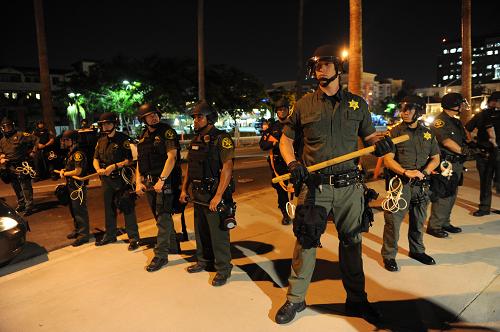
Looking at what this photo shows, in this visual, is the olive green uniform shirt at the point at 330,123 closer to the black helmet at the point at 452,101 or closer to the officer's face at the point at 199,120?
the officer's face at the point at 199,120

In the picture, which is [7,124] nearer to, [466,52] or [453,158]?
[453,158]

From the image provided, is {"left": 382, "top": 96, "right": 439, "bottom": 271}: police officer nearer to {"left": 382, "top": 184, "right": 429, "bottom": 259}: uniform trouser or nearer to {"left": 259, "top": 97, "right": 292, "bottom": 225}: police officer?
{"left": 382, "top": 184, "right": 429, "bottom": 259}: uniform trouser

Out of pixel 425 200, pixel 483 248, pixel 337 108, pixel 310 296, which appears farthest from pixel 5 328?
pixel 483 248

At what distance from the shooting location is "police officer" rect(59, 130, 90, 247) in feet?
18.4

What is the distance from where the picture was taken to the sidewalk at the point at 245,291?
3.27 meters

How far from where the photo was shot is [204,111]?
159 inches

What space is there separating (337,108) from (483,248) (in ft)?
10.4

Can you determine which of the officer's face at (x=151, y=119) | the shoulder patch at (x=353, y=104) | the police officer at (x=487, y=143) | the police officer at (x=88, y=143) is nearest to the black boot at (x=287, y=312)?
the shoulder patch at (x=353, y=104)

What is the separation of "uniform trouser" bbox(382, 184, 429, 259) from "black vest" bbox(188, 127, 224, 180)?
2.02 meters

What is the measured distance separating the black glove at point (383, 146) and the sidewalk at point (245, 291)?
4.68 feet

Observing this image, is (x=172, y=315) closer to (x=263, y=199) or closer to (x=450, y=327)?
(x=450, y=327)

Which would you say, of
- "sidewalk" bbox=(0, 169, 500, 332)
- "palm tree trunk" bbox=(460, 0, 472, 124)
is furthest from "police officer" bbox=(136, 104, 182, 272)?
"palm tree trunk" bbox=(460, 0, 472, 124)

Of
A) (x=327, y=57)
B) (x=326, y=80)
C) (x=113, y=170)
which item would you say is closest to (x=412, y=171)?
(x=326, y=80)

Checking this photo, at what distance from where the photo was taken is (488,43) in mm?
139125
